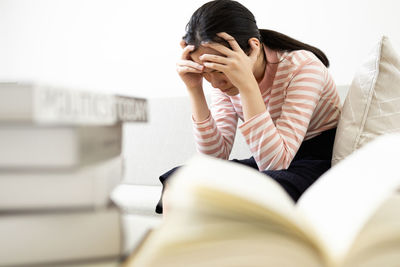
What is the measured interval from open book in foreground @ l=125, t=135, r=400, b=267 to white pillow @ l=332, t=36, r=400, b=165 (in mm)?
637

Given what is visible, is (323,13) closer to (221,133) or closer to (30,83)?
(221,133)

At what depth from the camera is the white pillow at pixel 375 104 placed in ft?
3.12

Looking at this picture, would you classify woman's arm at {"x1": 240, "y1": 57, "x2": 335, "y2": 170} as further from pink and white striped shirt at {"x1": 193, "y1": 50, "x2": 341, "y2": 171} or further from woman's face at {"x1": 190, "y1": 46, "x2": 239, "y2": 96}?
woman's face at {"x1": 190, "y1": 46, "x2": 239, "y2": 96}

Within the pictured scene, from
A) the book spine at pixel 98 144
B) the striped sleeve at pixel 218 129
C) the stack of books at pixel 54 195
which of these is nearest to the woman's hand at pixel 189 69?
the striped sleeve at pixel 218 129

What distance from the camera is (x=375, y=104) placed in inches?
37.6

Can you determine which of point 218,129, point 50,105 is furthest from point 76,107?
point 218,129

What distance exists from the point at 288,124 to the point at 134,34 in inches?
63.0

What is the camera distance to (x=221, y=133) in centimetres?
129

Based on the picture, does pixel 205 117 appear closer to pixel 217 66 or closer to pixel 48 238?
pixel 217 66

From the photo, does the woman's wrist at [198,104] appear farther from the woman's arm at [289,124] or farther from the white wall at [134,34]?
the white wall at [134,34]

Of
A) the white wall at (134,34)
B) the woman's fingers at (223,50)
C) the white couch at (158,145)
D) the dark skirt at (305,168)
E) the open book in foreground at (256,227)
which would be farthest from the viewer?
the white wall at (134,34)

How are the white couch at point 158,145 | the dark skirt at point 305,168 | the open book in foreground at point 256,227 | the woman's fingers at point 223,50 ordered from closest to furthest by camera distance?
the open book in foreground at point 256,227 → the dark skirt at point 305,168 → the woman's fingers at point 223,50 → the white couch at point 158,145

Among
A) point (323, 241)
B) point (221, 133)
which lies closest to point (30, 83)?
point (323, 241)

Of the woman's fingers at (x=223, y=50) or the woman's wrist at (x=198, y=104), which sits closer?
the woman's fingers at (x=223, y=50)
